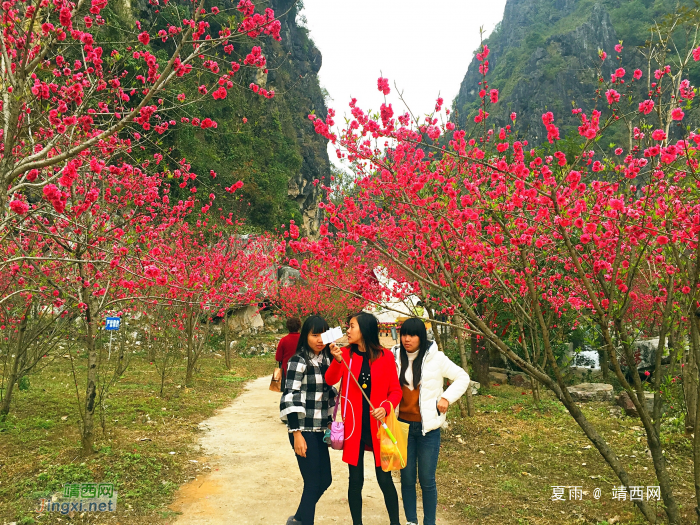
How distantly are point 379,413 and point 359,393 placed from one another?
26 cm

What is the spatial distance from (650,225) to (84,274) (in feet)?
17.8

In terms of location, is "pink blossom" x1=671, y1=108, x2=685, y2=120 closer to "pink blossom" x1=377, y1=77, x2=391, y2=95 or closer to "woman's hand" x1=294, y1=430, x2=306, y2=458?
"pink blossom" x1=377, y1=77, x2=391, y2=95

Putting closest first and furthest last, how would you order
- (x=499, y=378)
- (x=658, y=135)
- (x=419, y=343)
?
1. (x=658, y=135)
2. (x=419, y=343)
3. (x=499, y=378)

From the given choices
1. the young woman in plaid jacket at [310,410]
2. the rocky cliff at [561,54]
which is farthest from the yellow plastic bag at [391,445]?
the rocky cliff at [561,54]

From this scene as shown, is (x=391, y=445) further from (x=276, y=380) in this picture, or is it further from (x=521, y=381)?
(x=521, y=381)

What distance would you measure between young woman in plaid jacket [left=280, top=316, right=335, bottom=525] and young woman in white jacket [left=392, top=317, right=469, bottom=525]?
61 centimetres

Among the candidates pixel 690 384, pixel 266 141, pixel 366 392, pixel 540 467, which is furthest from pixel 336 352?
pixel 266 141

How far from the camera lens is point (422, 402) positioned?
131 inches

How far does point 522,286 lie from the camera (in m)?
6.30

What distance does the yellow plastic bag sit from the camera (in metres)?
3.07

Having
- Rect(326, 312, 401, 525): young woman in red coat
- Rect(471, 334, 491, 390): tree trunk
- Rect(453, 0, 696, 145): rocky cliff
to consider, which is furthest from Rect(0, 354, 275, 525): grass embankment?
Rect(453, 0, 696, 145): rocky cliff

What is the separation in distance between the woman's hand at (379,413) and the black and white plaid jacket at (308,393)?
1.39ft

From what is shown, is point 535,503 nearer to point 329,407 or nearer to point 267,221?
point 329,407

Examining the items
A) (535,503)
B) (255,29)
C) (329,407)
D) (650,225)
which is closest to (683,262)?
(650,225)
